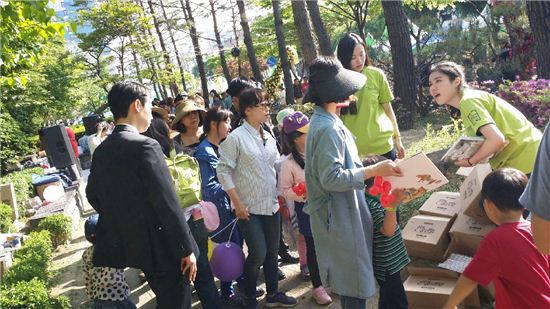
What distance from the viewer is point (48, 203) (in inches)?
342

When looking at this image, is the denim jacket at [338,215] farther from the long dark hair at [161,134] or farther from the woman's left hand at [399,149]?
the woman's left hand at [399,149]

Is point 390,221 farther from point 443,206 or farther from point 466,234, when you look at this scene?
point 443,206

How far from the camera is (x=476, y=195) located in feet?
10.1

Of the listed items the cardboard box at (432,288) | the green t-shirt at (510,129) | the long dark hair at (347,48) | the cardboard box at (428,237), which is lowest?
the cardboard box at (432,288)

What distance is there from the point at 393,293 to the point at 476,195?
0.97 meters

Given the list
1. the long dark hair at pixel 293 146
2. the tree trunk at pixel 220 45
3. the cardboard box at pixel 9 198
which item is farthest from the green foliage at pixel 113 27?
the long dark hair at pixel 293 146

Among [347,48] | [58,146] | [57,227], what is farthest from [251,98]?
[58,146]

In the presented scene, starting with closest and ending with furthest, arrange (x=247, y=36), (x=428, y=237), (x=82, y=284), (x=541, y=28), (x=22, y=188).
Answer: (x=428, y=237)
(x=82, y=284)
(x=541, y=28)
(x=22, y=188)
(x=247, y=36)

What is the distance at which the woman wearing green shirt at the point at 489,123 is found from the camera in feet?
8.34

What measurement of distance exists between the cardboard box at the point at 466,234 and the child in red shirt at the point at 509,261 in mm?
1005

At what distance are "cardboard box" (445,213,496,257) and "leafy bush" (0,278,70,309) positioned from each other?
3.15 meters

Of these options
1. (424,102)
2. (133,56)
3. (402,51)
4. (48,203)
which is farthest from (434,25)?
(133,56)

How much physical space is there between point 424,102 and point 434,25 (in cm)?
337

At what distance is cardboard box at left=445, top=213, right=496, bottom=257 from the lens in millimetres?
3151
